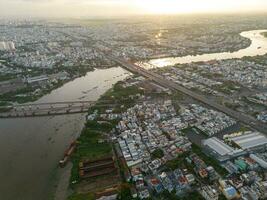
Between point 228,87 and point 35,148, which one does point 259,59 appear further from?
point 35,148

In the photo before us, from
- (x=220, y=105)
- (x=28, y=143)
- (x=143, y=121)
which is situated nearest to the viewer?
(x=28, y=143)

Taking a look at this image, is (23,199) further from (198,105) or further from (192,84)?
(192,84)

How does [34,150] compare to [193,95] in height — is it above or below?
below

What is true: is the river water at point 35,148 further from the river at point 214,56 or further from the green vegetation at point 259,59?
the green vegetation at point 259,59

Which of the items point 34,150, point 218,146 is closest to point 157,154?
point 218,146

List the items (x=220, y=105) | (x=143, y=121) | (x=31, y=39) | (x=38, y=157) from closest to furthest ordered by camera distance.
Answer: (x=38, y=157) < (x=143, y=121) < (x=220, y=105) < (x=31, y=39)

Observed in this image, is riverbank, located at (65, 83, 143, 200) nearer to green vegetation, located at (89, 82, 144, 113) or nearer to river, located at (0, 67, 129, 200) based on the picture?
green vegetation, located at (89, 82, 144, 113)

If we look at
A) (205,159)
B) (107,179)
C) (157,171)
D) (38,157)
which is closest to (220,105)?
(205,159)
